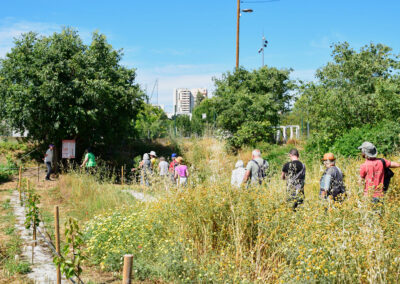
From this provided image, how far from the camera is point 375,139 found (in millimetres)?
10344

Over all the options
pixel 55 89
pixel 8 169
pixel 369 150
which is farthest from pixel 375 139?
pixel 8 169

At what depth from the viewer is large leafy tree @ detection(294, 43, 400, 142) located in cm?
1296

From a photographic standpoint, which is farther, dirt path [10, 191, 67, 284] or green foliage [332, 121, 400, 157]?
green foliage [332, 121, 400, 157]

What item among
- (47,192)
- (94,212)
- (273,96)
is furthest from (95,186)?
(273,96)

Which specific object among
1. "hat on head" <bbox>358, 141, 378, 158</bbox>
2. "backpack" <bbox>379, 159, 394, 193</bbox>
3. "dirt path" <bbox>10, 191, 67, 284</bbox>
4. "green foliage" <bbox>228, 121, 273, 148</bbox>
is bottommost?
"dirt path" <bbox>10, 191, 67, 284</bbox>

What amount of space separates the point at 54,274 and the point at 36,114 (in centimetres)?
1101

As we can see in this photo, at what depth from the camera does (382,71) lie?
529 inches

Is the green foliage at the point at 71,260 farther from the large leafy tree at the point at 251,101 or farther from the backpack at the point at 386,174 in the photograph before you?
the large leafy tree at the point at 251,101

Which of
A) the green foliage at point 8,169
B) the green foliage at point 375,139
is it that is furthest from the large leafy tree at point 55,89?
the green foliage at point 375,139

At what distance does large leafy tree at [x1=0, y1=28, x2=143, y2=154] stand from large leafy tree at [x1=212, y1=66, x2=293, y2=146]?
254 inches

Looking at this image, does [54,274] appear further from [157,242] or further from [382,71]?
[382,71]

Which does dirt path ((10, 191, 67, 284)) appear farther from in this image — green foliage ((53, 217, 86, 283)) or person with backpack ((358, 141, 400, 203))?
person with backpack ((358, 141, 400, 203))

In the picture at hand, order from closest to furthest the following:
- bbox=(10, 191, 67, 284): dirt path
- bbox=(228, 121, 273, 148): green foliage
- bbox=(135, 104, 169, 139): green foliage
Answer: bbox=(10, 191, 67, 284): dirt path
bbox=(228, 121, 273, 148): green foliage
bbox=(135, 104, 169, 139): green foliage

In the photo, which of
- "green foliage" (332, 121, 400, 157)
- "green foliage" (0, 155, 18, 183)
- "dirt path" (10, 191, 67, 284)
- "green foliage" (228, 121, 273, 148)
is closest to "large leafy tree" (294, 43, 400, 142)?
"green foliage" (332, 121, 400, 157)
